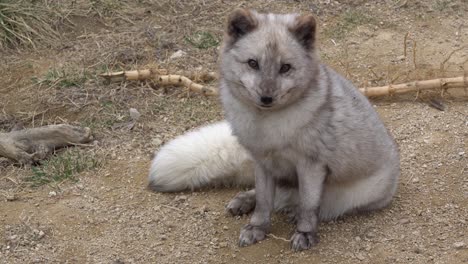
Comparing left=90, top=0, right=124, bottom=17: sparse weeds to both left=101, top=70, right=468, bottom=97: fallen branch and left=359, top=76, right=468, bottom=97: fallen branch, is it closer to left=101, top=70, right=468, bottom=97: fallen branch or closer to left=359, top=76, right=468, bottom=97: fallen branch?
left=101, top=70, right=468, bottom=97: fallen branch

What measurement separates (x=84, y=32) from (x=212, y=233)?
3.10 metres

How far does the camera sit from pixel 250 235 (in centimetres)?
383

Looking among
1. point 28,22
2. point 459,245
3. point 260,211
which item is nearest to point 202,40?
point 28,22

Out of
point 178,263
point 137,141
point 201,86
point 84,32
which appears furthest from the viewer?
point 84,32

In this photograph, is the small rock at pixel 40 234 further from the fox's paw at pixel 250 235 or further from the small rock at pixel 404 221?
the small rock at pixel 404 221

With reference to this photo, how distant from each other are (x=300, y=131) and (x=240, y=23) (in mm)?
586

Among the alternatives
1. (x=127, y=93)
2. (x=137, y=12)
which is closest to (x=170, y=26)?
(x=137, y=12)

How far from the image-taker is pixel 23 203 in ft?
13.9

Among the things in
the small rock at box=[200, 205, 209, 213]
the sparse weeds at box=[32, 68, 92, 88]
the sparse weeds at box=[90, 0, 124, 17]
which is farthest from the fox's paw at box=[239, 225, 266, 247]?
the sparse weeds at box=[90, 0, 124, 17]

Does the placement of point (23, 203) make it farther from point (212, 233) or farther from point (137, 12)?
point (137, 12)

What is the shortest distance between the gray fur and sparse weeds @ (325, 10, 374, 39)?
2333 mm

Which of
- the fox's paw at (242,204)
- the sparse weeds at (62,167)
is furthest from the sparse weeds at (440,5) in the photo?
the sparse weeds at (62,167)

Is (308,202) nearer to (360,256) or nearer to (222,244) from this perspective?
(360,256)

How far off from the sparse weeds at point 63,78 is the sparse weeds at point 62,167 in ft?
3.24
